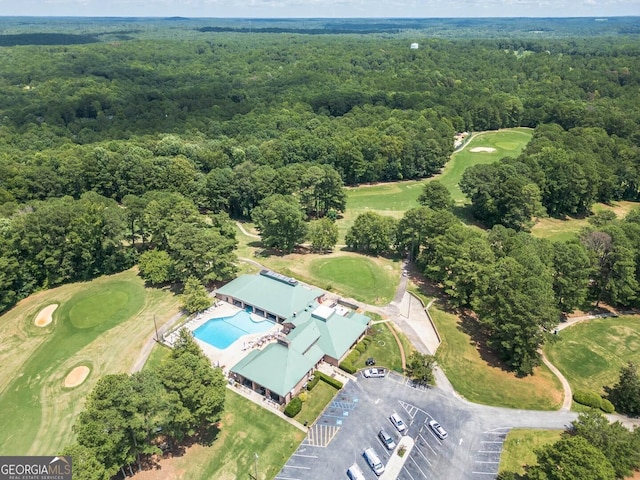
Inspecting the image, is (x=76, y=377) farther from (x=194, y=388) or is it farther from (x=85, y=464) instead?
(x=85, y=464)

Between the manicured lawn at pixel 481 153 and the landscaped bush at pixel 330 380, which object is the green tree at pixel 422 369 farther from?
the manicured lawn at pixel 481 153

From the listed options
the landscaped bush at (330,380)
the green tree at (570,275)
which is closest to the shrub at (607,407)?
the green tree at (570,275)

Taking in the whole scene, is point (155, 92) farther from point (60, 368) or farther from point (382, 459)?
point (382, 459)

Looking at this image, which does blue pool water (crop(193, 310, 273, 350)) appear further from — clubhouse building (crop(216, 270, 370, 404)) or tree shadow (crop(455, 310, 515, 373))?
tree shadow (crop(455, 310, 515, 373))

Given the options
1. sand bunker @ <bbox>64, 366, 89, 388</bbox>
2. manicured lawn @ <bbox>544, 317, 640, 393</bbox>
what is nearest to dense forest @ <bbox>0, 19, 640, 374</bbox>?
manicured lawn @ <bbox>544, 317, 640, 393</bbox>

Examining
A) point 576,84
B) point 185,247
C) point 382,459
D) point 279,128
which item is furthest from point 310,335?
point 576,84

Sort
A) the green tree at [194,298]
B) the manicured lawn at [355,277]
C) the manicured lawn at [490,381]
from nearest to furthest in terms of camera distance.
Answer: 1. the manicured lawn at [490,381]
2. the green tree at [194,298]
3. the manicured lawn at [355,277]

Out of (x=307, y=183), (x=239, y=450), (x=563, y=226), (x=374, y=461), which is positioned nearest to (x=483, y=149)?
(x=563, y=226)
